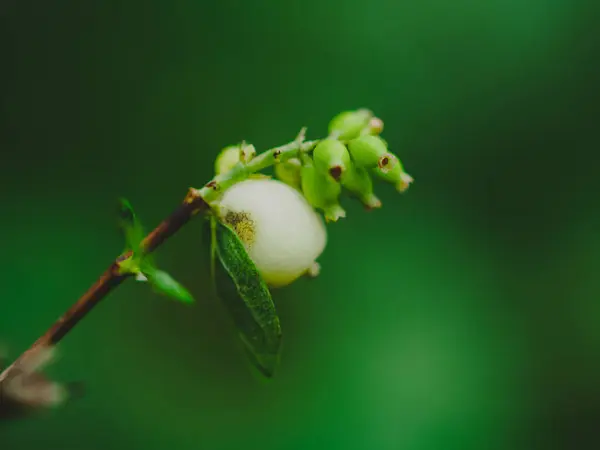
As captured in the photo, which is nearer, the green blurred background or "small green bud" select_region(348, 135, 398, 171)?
"small green bud" select_region(348, 135, 398, 171)

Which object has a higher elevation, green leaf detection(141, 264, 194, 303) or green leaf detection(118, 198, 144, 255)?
green leaf detection(118, 198, 144, 255)

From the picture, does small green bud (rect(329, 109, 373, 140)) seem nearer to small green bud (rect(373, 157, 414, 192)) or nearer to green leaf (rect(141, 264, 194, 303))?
small green bud (rect(373, 157, 414, 192))

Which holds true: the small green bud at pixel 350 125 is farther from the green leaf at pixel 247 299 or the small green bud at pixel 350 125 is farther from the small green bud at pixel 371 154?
the green leaf at pixel 247 299

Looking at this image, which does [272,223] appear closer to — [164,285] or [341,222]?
[164,285]

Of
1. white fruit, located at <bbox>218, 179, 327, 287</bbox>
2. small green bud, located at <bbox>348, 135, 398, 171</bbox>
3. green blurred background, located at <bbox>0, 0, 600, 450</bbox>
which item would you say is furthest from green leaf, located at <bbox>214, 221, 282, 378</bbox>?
green blurred background, located at <bbox>0, 0, 600, 450</bbox>

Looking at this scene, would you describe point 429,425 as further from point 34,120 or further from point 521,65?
point 34,120

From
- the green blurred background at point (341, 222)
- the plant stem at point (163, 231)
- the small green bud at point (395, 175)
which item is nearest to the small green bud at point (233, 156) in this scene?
the plant stem at point (163, 231)

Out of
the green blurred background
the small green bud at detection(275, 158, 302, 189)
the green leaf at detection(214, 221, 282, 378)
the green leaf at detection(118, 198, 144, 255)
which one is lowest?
the green leaf at detection(214, 221, 282, 378)
